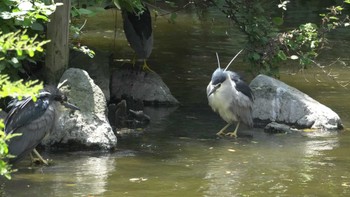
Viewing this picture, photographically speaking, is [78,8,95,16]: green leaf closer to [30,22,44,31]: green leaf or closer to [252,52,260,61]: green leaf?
[30,22,44,31]: green leaf

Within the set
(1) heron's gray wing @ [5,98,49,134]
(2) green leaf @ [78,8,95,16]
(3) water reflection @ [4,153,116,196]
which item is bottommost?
(3) water reflection @ [4,153,116,196]

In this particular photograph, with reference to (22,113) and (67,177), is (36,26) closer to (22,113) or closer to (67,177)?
(22,113)

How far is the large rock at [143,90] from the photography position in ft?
35.0

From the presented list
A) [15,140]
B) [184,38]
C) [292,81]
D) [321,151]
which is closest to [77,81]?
[15,140]

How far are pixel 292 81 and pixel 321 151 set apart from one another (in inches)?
151

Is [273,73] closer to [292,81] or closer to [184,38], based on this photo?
[292,81]

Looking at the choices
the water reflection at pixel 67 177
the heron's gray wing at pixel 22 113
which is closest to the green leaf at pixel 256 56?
the water reflection at pixel 67 177

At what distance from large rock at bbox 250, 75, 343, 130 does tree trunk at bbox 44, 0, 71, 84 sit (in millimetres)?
2388

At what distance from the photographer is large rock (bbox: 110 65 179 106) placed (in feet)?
35.0

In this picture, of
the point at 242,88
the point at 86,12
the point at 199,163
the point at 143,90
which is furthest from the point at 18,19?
the point at 143,90

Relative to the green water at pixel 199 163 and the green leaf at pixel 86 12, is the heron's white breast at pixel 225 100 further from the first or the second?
the green leaf at pixel 86 12

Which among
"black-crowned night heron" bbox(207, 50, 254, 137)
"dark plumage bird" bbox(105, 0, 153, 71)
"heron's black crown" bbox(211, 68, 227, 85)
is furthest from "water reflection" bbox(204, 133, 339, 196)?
"dark plumage bird" bbox(105, 0, 153, 71)

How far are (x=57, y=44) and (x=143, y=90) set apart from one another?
2100 mm

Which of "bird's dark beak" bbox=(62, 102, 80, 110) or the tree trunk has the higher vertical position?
the tree trunk
